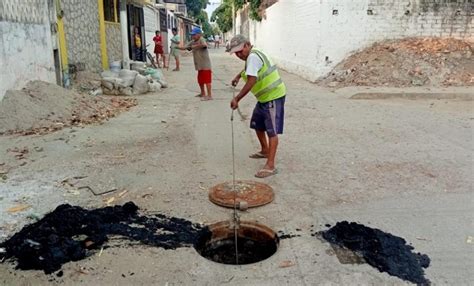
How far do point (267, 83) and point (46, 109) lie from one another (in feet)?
15.7

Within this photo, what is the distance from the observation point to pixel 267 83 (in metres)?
4.64

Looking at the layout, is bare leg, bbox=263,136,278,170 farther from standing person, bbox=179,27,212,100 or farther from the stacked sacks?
the stacked sacks

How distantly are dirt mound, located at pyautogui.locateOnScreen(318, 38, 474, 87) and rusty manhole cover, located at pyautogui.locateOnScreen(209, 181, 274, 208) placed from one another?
824cm

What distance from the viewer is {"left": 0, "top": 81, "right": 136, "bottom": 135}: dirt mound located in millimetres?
6902

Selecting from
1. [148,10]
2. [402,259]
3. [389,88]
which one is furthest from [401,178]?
[148,10]

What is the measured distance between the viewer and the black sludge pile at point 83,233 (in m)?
2.99

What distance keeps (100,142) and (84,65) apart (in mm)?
6457

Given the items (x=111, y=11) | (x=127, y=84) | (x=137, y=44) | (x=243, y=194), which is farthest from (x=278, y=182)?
(x=137, y=44)

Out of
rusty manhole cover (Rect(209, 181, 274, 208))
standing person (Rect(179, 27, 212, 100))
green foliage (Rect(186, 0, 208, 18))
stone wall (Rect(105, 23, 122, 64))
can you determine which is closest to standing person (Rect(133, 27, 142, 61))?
stone wall (Rect(105, 23, 122, 64))

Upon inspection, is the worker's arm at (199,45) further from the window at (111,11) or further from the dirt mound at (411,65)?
the window at (111,11)

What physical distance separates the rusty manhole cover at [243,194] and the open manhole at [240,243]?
1.12 feet

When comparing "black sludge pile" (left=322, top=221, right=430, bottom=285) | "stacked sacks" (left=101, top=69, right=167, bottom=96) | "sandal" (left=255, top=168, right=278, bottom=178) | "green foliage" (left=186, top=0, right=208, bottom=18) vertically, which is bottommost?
"black sludge pile" (left=322, top=221, right=430, bottom=285)

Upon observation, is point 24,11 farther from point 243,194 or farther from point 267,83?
point 243,194

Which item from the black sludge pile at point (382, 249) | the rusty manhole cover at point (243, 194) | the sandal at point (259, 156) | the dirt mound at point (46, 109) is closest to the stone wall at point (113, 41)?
the dirt mound at point (46, 109)
